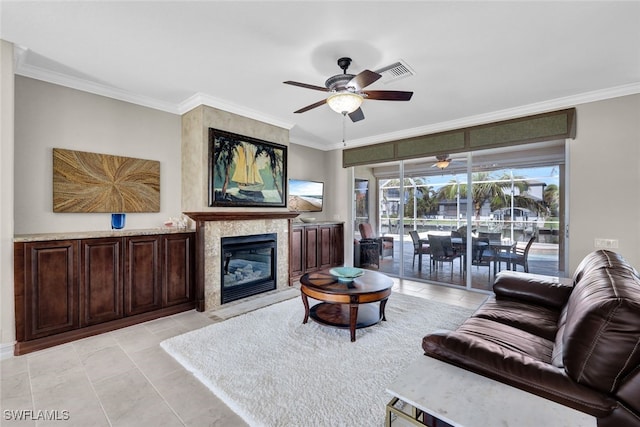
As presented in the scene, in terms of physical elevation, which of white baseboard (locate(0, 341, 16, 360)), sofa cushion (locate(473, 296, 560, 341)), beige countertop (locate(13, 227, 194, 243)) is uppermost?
beige countertop (locate(13, 227, 194, 243))

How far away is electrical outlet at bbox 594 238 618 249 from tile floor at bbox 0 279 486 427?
4474 millimetres

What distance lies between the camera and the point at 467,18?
7.27 ft

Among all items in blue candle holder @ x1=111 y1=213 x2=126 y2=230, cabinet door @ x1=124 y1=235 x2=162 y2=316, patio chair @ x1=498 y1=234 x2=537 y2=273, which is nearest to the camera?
cabinet door @ x1=124 y1=235 x2=162 y2=316

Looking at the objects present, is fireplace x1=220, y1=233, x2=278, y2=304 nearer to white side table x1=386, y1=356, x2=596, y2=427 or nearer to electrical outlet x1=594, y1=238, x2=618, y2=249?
white side table x1=386, y1=356, x2=596, y2=427

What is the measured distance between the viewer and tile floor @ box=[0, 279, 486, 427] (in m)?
1.83

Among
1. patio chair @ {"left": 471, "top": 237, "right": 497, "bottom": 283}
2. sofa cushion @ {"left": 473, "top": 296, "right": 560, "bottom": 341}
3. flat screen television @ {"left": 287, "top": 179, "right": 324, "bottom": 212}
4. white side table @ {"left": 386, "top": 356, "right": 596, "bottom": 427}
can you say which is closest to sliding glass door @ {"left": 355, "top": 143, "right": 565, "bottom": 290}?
patio chair @ {"left": 471, "top": 237, "right": 497, "bottom": 283}

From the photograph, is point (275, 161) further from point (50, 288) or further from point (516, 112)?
point (516, 112)

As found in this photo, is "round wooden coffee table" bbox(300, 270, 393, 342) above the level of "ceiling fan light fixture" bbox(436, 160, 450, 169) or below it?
below

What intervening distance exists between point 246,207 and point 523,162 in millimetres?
4272

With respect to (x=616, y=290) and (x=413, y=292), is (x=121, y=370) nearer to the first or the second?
(x=616, y=290)

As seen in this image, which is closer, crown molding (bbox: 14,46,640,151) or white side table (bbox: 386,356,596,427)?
white side table (bbox: 386,356,596,427)

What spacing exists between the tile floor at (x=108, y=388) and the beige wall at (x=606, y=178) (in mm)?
4515

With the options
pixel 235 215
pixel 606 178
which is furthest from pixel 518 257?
pixel 235 215

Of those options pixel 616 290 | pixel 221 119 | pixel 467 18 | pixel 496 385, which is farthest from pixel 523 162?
pixel 221 119
